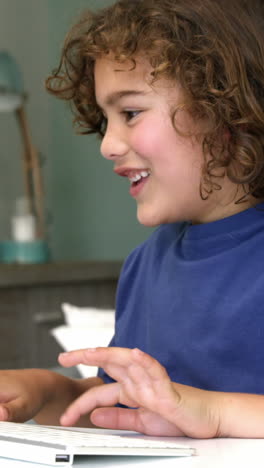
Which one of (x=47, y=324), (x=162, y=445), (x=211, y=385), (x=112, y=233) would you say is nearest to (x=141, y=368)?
(x=162, y=445)

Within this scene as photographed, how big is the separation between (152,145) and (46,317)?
1718mm

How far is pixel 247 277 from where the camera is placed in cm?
80

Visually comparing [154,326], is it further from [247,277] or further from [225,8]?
[225,8]

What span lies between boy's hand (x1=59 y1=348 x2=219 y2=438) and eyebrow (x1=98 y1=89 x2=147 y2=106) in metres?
0.38

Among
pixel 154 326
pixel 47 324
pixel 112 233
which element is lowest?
pixel 47 324

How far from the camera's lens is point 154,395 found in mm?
580

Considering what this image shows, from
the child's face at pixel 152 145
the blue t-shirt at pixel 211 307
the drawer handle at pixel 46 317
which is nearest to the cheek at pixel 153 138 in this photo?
the child's face at pixel 152 145

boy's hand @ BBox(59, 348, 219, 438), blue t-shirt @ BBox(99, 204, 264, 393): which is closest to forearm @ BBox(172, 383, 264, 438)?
boy's hand @ BBox(59, 348, 219, 438)

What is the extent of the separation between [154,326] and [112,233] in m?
1.99

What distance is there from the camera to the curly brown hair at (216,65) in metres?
0.85

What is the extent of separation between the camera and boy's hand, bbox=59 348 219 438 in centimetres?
57

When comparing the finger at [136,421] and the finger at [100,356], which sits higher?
A: the finger at [100,356]

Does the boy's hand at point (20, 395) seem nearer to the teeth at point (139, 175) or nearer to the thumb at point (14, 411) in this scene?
the thumb at point (14, 411)

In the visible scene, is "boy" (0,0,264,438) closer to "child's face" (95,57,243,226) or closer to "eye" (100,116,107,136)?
"child's face" (95,57,243,226)
